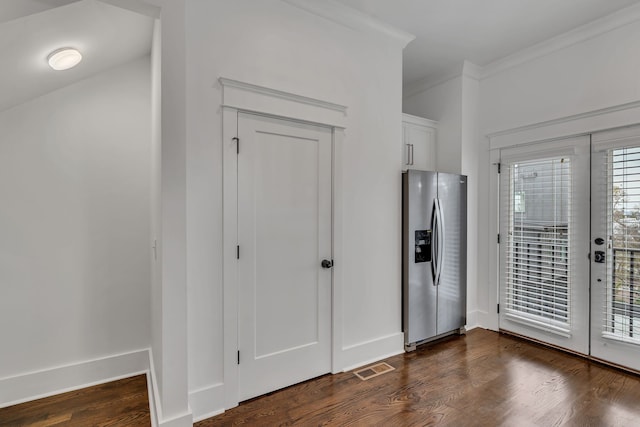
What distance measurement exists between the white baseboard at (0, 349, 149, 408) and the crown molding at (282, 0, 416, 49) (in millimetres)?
3237

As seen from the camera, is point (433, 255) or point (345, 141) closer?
point (345, 141)

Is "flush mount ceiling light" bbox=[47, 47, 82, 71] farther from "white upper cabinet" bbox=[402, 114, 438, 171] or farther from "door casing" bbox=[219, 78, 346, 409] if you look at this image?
"white upper cabinet" bbox=[402, 114, 438, 171]

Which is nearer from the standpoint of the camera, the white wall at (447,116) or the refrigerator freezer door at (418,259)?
the refrigerator freezer door at (418,259)

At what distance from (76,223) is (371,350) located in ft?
8.99

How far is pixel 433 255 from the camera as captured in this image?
129 inches

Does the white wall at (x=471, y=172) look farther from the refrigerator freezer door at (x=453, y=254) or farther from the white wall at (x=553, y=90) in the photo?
the refrigerator freezer door at (x=453, y=254)

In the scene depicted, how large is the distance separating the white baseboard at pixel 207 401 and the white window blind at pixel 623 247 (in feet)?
11.0

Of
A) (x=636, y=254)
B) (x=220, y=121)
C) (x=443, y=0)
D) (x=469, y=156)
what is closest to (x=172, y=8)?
(x=220, y=121)

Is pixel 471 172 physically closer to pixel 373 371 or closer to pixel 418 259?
pixel 418 259

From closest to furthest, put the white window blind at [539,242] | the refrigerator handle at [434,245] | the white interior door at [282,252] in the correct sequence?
the white interior door at [282,252] → the white window blind at [539,242] → the refrigerator handle at [434,245]

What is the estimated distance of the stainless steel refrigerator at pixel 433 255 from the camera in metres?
3.12

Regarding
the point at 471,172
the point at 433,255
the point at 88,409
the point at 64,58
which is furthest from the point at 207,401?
the point at 471,172

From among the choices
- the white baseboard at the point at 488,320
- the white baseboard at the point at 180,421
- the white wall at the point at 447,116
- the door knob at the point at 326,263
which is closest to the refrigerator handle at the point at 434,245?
the white wall at the point at 447,116

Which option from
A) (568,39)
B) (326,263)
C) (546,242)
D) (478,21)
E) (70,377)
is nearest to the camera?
(70,377)
